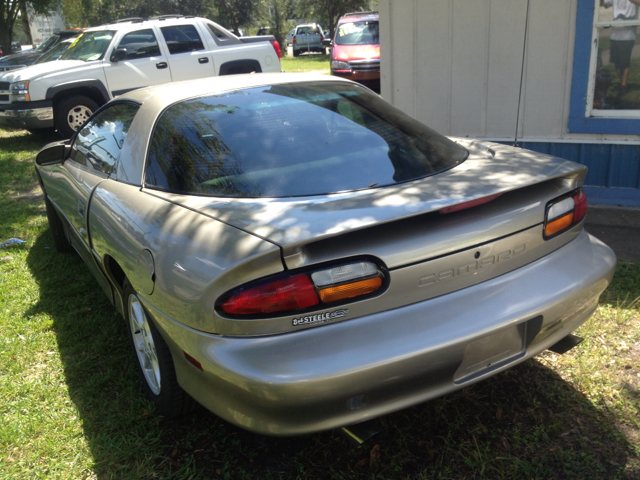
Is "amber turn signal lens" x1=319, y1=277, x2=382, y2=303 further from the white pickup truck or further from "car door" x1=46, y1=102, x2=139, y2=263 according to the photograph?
the white pickup truck

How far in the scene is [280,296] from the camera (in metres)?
2.02

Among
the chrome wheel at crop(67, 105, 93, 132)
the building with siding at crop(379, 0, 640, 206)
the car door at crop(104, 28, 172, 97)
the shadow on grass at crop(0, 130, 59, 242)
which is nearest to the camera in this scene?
the building with siding at crop(379, 0, 640, 206)

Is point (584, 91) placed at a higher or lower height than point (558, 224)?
higher

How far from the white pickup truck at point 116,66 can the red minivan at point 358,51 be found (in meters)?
3.28

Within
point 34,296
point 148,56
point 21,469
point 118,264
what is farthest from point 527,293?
point 148,56

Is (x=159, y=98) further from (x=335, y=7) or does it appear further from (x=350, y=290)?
(x=335, y=7)

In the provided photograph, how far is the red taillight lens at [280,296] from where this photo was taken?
2.02 meters

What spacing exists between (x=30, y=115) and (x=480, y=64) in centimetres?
746

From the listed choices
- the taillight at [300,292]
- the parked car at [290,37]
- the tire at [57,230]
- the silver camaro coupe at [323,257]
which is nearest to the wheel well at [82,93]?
the tire at [57,230]

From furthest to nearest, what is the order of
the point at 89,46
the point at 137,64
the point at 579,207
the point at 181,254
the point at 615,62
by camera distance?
the point at 89,46 < the point at 137,64 < the point at 615,62 < the point at 579,207 < the point at 181,254

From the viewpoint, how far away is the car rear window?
2582 mm

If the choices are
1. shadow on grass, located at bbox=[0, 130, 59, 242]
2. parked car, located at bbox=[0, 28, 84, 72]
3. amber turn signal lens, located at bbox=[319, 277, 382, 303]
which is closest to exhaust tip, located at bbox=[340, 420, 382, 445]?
amber turn signal lens, located at bbox=[319, 277, 382, 303]

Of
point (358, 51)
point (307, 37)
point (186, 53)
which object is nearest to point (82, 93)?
Result: point (186, 53)

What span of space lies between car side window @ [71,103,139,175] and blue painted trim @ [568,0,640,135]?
4026 millimetres
